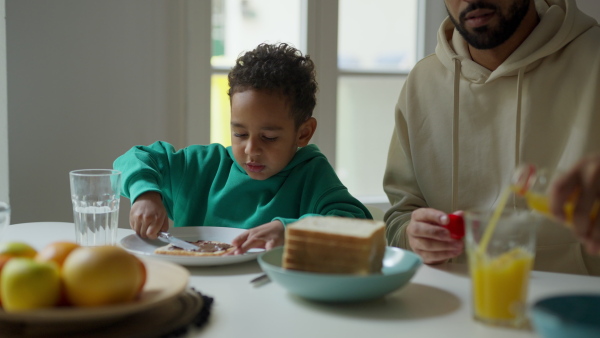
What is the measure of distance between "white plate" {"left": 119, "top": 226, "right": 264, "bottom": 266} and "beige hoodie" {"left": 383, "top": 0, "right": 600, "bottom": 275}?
0.45 meters

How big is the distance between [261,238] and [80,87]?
1363 millimetres

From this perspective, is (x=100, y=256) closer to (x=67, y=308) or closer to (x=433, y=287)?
(x=67, y=308)

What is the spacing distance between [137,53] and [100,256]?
67.5 inches

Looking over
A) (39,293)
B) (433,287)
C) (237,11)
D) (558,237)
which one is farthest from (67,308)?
(237,11)

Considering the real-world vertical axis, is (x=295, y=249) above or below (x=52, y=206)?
above

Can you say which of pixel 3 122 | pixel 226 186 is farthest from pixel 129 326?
pixel 3 122

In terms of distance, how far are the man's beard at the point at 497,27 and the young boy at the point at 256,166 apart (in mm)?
448

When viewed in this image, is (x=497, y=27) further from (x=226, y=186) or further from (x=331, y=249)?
(x=331, y=249)

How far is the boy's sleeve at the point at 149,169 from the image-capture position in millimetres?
1512

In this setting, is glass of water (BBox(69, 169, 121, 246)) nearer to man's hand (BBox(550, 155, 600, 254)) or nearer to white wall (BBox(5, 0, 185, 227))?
man's hand (BBox(550, 155, 600, 254))

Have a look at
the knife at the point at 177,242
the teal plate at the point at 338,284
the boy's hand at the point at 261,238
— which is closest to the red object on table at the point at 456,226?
the teal plate at the point at 338,284

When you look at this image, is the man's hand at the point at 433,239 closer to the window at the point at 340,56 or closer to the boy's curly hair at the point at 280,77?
the boy's curly hair at the point at 280,77

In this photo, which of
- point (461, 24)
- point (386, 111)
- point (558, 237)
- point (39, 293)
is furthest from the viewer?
point (386, 111)

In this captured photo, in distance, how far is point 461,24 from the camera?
1.69 meters
